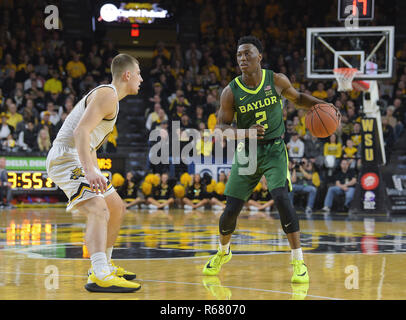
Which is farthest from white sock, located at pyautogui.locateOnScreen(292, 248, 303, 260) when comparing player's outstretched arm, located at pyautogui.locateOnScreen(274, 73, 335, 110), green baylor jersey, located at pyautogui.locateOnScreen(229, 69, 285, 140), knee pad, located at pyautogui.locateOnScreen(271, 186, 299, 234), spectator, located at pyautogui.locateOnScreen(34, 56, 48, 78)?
spectator, located at pyautogui.locateOnScreen(34, 56, 48, 78)

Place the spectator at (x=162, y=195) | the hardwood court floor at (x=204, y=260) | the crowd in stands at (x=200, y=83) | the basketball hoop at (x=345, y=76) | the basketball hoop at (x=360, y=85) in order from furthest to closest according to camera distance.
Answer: the crowd in stands at (x=200, y=83) → the spectator at (x=162, y=195) → the basketball hoop at (x=360, y=85) → the basketball hoop at (x=345, y=76) → the hardwood court floor at (x=204, y=260)

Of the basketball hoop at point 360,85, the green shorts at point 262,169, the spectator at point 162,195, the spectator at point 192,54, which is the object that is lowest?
the spectator at point 162,195

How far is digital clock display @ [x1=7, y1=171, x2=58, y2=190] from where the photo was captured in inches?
617

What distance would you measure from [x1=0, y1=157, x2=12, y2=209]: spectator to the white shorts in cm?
1036

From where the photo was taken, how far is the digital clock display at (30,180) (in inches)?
617

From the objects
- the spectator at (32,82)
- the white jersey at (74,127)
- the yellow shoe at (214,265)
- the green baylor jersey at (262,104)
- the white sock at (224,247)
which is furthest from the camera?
the spectator at (32,82)

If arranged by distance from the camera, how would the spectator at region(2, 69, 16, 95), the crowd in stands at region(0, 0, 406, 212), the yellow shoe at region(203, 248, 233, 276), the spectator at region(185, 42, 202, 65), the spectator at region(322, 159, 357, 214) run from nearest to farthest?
the yellow shoe at region(203, 248, 233, 276)
the spectator at region(322, 159, 357, 214)
the crowd in stands at region(0, 0, 406, 212)
the spectator at region(2, 69, 16, 95)
the spectator at region(185, 42, 202, 65)

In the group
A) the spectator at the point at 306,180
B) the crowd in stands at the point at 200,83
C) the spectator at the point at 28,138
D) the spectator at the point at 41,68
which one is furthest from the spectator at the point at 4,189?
the spectator at the point at 306,180

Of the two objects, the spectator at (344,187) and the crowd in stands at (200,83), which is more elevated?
the crowd in stands at (200,83)

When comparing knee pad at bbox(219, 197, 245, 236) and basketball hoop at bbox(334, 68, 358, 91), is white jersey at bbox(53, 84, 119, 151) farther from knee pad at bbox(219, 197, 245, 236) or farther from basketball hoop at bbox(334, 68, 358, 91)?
basketball hoop at bbox(334, 68, 358, 91)

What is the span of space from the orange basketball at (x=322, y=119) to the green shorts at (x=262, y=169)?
502 millimetres

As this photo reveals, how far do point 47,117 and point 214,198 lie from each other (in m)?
4.91

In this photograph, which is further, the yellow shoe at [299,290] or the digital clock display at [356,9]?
the digital clock display at [356,9]

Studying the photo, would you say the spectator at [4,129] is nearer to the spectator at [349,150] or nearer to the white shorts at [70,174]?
the spectator at [349,150]
